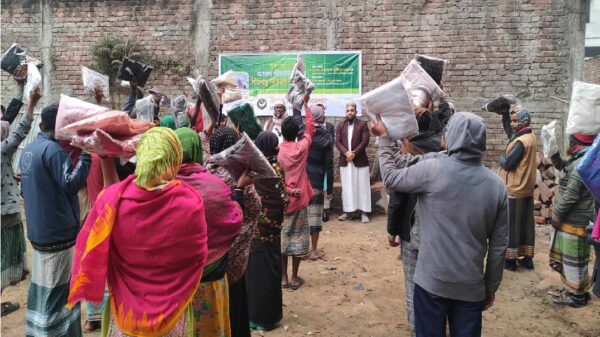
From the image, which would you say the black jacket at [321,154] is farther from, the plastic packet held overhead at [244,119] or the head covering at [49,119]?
the head covering at [49,119]

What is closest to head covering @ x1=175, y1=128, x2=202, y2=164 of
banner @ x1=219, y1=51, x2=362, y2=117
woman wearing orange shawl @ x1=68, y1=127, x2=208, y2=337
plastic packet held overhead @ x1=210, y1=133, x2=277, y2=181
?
plastic packet held overhead @ x1=210, y1=133, x2=277, y2=181

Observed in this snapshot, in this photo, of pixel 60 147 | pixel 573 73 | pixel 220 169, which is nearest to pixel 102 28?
pixel 60 147

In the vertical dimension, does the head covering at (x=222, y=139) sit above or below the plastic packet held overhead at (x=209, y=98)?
below

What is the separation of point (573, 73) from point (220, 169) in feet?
23.7

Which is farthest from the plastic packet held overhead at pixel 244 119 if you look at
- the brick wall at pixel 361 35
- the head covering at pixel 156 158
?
the brick wall at pixel 361 35

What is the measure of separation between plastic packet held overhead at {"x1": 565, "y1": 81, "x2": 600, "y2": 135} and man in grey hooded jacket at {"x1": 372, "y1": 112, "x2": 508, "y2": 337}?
5.11 ft

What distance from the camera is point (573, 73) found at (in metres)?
7.79

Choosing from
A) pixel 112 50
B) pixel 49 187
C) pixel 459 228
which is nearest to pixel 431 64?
pixel 459 228

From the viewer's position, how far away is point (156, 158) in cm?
212

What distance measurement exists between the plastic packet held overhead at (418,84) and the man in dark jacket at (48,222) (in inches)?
90.7

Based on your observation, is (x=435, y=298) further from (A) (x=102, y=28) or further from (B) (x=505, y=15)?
(A) (x=102, y=28)

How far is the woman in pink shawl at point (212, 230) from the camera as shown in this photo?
259 centimetres

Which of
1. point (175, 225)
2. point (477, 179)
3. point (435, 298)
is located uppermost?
point (477, 179)

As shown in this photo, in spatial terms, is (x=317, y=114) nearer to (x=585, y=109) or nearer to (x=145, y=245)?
(x=585, y=109)
